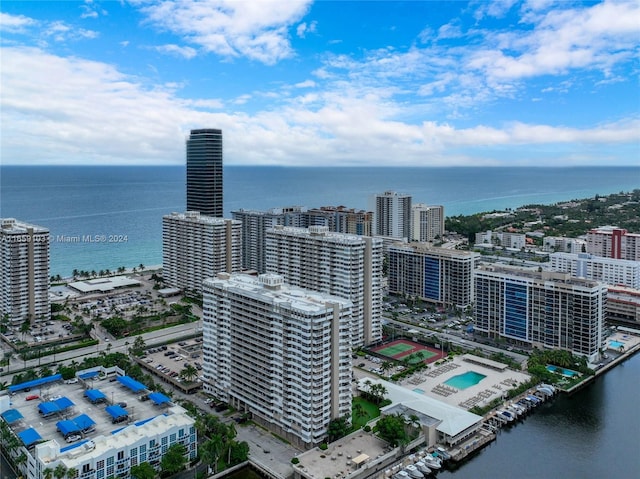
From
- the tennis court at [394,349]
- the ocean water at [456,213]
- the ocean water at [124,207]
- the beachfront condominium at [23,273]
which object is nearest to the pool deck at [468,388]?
the ocean water at [456,213]

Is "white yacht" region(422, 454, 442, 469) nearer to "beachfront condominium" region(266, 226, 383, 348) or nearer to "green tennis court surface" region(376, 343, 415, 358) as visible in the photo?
"green tennis court surface" region(376, 343, 415, 358)

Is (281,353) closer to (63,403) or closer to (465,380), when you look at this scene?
(63,403)

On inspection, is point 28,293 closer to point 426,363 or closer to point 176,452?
point 176,452

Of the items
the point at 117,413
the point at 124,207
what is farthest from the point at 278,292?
the point at 124,207

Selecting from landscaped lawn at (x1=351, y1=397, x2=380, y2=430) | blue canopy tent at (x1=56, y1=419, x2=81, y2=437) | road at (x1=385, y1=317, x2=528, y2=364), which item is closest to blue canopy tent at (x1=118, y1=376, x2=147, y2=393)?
blue canopy tent at (x1=56, y1=419, x2=81, y2=437)

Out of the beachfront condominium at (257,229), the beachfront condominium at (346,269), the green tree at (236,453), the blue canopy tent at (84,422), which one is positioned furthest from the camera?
the beachfront condominium at (257,229)

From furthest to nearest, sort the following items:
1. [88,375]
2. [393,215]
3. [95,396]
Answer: [393,215] → [88,375] → [95,396]

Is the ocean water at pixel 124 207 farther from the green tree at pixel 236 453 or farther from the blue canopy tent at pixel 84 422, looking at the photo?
the green tree at pixel 236 453
